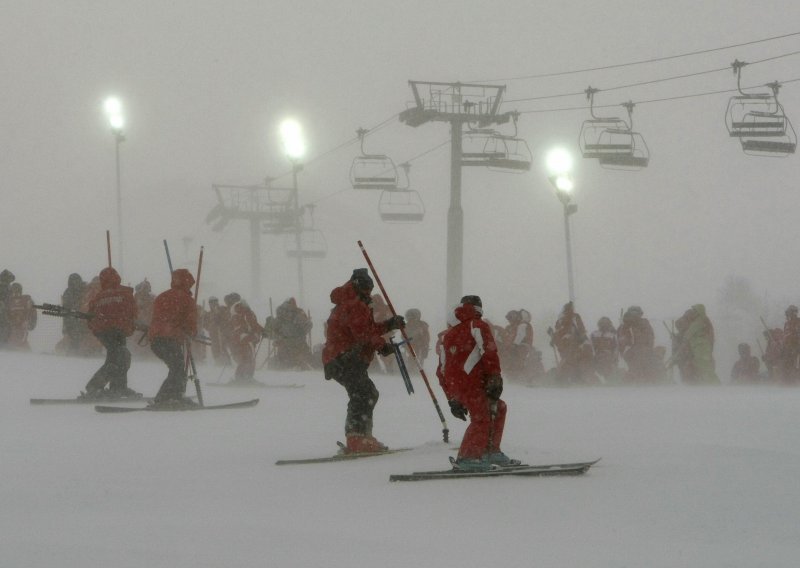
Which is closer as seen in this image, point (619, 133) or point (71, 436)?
point (71, 436)

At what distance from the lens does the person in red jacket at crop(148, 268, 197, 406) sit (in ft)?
50.0

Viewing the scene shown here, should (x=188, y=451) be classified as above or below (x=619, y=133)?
below

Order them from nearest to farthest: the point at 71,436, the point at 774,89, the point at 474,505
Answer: the point at 474,505
the point at 71,436
the point at 774,89

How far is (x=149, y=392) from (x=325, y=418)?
5.18m

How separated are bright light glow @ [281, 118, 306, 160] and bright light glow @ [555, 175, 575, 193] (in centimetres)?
1276

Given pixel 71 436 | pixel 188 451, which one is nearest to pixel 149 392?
pixel 71 436

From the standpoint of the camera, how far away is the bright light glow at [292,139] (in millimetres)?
38094

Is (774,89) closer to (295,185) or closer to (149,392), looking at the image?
(149,392)

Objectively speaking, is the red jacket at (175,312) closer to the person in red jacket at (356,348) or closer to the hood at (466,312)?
the person in red jacket at (356,348)

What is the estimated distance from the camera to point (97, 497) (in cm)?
847

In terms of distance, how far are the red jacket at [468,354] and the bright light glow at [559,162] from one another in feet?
61.4

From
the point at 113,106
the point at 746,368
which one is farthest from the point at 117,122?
the point at 746,368

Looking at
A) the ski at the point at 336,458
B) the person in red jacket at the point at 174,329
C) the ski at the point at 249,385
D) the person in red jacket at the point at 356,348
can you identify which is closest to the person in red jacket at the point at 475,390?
the person in red jacket at the point at 356,348

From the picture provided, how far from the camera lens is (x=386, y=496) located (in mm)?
8266
